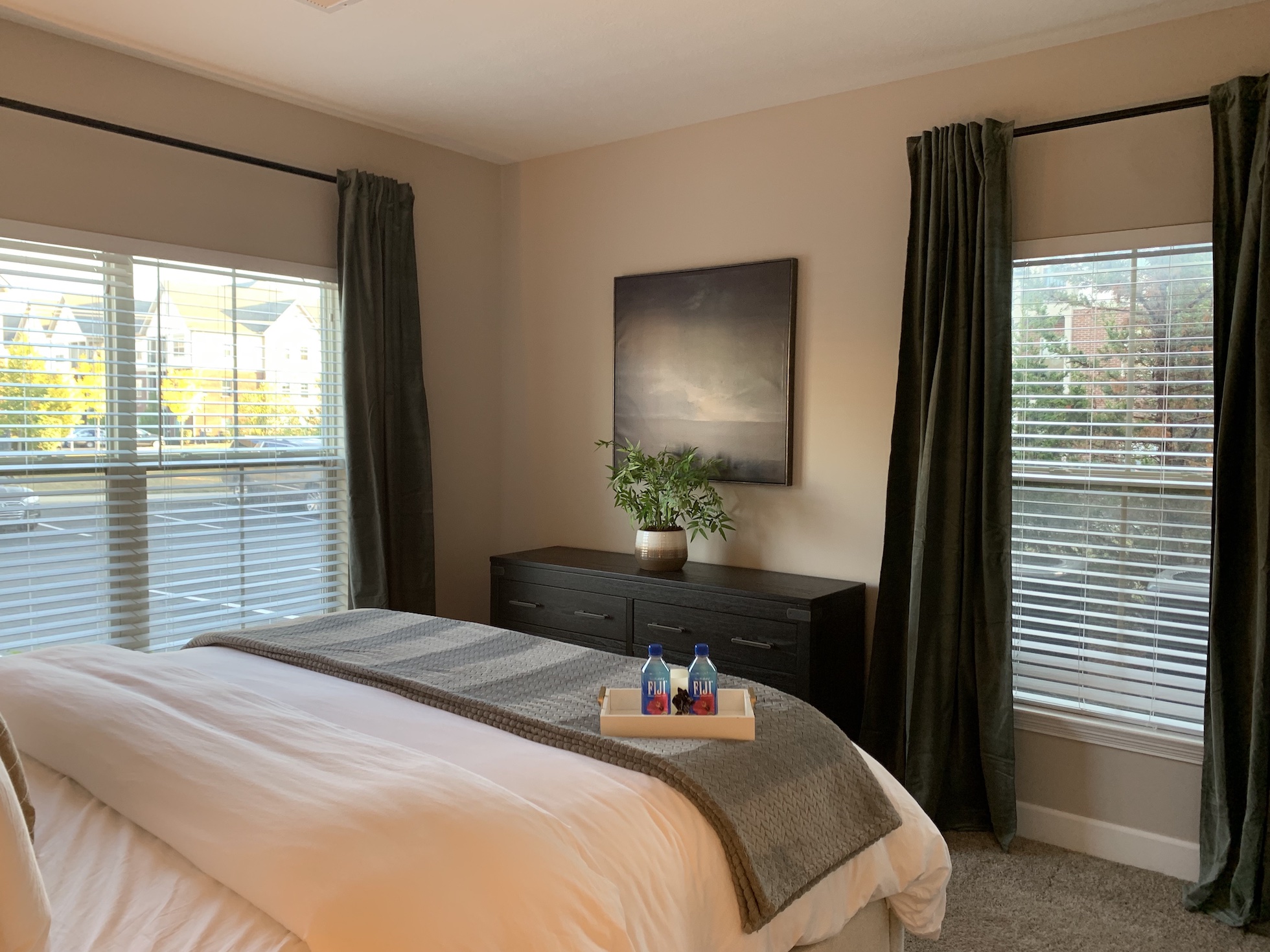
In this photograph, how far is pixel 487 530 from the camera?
15.6 feet

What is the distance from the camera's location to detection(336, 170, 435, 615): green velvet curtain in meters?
3.97

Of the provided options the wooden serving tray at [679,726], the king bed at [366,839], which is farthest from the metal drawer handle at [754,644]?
the wooden serving tray at [679,726]

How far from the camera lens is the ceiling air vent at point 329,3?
9.24 ft

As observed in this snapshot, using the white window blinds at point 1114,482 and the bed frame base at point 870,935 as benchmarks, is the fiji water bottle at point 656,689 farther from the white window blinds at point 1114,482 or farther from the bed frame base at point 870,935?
the white window blinds at point 1114,482

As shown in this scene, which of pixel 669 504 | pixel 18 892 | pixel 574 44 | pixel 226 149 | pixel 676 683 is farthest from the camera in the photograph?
pixel 669 504

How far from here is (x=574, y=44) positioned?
10.7 ft

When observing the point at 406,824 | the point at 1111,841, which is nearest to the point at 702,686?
the point at 406,824

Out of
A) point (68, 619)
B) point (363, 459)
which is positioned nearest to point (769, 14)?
point (363, 459)

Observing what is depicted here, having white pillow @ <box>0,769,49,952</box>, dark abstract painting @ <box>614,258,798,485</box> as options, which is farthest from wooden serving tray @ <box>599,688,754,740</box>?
dark abstract painting @ <box>614,258,798,485</box>

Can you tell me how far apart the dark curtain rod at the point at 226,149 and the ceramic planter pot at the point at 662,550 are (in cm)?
189

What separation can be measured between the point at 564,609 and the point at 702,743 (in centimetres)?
209

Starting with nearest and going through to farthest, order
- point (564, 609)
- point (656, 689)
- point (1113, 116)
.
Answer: point (656, 689)
point (1113, 116)
point (564, 609)

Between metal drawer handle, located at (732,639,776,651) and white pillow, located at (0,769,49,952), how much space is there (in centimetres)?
255

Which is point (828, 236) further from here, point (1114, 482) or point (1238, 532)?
point (1238, 532)
